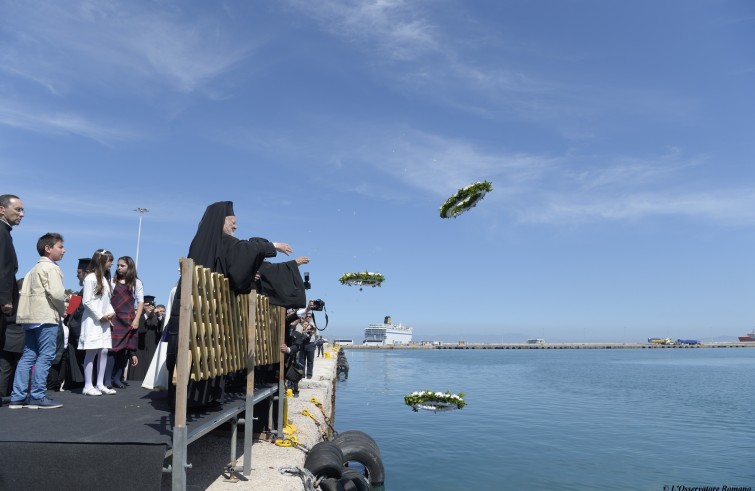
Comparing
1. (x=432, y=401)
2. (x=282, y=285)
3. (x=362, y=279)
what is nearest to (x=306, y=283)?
(x=282, y=285)

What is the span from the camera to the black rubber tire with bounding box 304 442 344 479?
23.6ft

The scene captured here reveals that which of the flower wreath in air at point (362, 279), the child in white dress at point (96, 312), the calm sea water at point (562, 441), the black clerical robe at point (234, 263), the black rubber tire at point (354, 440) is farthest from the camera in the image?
the flower wreath in air at point (362, 279)

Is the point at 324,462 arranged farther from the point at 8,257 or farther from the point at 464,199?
the point at 464,199

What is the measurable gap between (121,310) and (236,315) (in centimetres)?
285

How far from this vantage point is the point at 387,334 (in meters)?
184

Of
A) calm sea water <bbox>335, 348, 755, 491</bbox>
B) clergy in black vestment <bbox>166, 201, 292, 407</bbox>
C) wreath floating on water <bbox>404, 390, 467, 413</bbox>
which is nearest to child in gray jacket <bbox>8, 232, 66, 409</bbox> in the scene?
clergy in black vestment <bbox>166, 201, 292, 407</bbox>

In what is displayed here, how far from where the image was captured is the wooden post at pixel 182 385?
3857 millimetres

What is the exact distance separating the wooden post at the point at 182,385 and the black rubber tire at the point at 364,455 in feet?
20.4

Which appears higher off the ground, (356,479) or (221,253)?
(221,253)

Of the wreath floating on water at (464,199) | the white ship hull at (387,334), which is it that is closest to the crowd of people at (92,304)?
the wreath floating on water at (464,199)

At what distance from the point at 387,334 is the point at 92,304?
180015mm

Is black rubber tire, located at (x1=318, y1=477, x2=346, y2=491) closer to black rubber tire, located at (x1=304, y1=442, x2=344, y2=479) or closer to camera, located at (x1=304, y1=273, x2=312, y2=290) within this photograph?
black rubber tire, located at (x1=304, y1=442, x2=344, y2=479)

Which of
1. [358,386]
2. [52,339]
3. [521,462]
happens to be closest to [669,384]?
[358,386]

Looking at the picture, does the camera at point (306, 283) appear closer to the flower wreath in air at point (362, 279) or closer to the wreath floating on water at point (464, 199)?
the wreath floating on water at point (464, 199)
